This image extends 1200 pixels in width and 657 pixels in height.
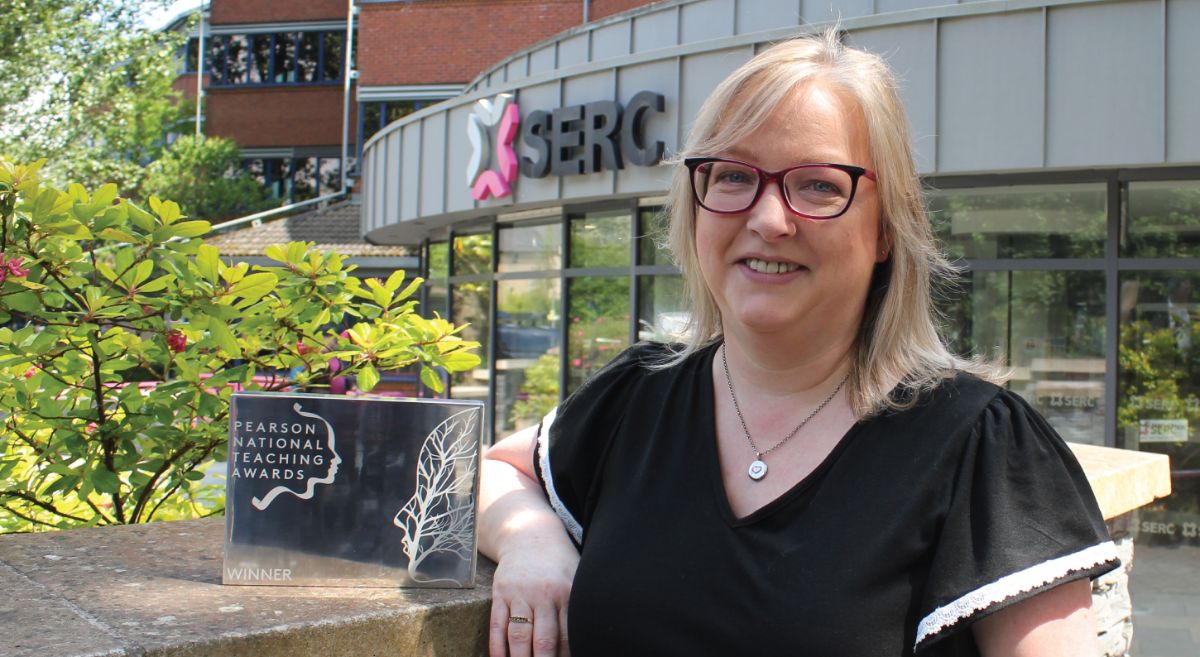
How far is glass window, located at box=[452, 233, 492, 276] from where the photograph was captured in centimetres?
1276

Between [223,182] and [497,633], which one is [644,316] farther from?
[223,182]

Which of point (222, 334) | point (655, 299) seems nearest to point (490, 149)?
point (655, 299)

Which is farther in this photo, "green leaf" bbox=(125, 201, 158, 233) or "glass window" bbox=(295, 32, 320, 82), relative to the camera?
"glass window" bbox=(295, 32, 320, 82)

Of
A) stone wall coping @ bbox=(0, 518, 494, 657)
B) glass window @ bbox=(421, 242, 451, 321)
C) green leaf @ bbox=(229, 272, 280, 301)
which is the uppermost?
glass window @ bbox=(421, 242, 451, 321)

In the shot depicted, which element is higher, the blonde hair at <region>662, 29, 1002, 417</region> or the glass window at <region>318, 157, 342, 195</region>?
the glass window at <region>318, 157, 342, 195</region>

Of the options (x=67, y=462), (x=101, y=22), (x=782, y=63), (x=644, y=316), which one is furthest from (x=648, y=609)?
(x=101, y=22)

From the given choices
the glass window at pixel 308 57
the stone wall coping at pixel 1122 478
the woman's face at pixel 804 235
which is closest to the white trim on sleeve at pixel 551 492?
the woman's face at pixel 804 235

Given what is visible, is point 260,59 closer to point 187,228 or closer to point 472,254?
point 472,254

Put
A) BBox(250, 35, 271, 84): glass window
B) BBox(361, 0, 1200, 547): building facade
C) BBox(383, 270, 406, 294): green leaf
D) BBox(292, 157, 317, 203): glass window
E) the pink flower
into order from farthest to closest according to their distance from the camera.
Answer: BBox(250, 35, 271, 84): glass window, BBox(292, 157, 317, 203): glass window, BBox(361, 0, 1200, 547): building facade, BBox(383, 270, 406, 294): green leaf, the pink flower

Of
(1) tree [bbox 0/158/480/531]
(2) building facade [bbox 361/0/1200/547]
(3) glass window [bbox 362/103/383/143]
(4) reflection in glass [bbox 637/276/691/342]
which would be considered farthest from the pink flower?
(3) glass window [bbox 362/103/383/143]

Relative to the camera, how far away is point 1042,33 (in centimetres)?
714

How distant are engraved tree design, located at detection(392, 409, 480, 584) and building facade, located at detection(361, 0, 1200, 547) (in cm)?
365

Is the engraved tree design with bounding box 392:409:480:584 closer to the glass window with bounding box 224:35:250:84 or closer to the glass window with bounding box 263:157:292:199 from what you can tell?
the glass window with bounding box 263:157:292:199

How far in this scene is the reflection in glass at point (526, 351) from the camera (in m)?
11.4
